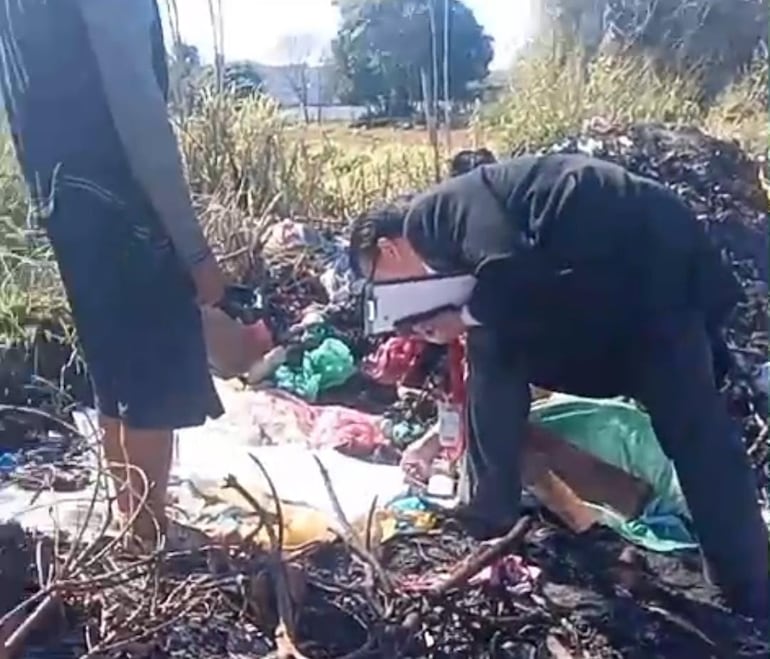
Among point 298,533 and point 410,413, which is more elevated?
point 410,413

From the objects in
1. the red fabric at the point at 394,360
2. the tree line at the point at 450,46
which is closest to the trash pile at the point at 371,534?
the red fabric at the point at 394,360

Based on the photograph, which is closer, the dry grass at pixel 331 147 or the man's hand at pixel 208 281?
the dry grass at pixel 331 147

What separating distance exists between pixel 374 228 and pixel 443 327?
0.48 ft

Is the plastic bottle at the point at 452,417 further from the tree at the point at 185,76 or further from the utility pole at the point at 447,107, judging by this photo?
the tree at the point at 185,76

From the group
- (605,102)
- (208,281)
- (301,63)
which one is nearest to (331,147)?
(301,63)

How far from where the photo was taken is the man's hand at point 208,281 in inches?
69.1

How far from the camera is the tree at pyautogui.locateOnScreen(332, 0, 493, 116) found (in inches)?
66.4

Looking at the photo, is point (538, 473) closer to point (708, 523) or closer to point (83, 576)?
point (708, 523)

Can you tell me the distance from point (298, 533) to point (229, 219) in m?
0.39

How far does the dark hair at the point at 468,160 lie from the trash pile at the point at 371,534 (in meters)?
0.09

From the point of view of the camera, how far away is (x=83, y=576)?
175cm

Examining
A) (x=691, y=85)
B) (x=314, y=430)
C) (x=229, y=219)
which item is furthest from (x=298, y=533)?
(x=691, y=85)

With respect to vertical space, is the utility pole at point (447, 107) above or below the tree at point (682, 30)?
below

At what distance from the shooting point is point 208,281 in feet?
5.76
